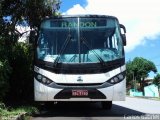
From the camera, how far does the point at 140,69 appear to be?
4092 inches

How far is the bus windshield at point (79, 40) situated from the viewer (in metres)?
12.8

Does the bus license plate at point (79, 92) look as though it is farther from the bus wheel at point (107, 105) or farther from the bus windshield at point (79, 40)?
the bus wheel at point (107, 105)

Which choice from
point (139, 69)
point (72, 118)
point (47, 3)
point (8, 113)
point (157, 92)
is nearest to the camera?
point (8, 113)

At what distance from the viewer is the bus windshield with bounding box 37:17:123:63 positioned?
42.0 ft

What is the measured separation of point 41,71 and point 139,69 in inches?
3662

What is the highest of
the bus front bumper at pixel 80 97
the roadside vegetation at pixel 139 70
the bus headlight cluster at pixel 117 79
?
the bus headlight cluster at pixel 117 79

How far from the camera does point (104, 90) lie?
12508 mm

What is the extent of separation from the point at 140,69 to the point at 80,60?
92.4 meters

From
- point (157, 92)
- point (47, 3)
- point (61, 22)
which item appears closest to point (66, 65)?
point (61, 22)

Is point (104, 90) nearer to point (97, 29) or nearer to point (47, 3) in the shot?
point (97, 29)

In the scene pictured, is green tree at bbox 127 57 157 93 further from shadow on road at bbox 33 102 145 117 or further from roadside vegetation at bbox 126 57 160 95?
shadow on road at bbox 33 102 145 117

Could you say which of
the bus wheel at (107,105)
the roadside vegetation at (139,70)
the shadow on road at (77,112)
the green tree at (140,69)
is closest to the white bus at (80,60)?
the shadow on road at (77,112)

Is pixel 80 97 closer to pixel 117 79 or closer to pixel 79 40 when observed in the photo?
pixel 117 79

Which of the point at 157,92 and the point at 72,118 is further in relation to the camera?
the point at 157,92
